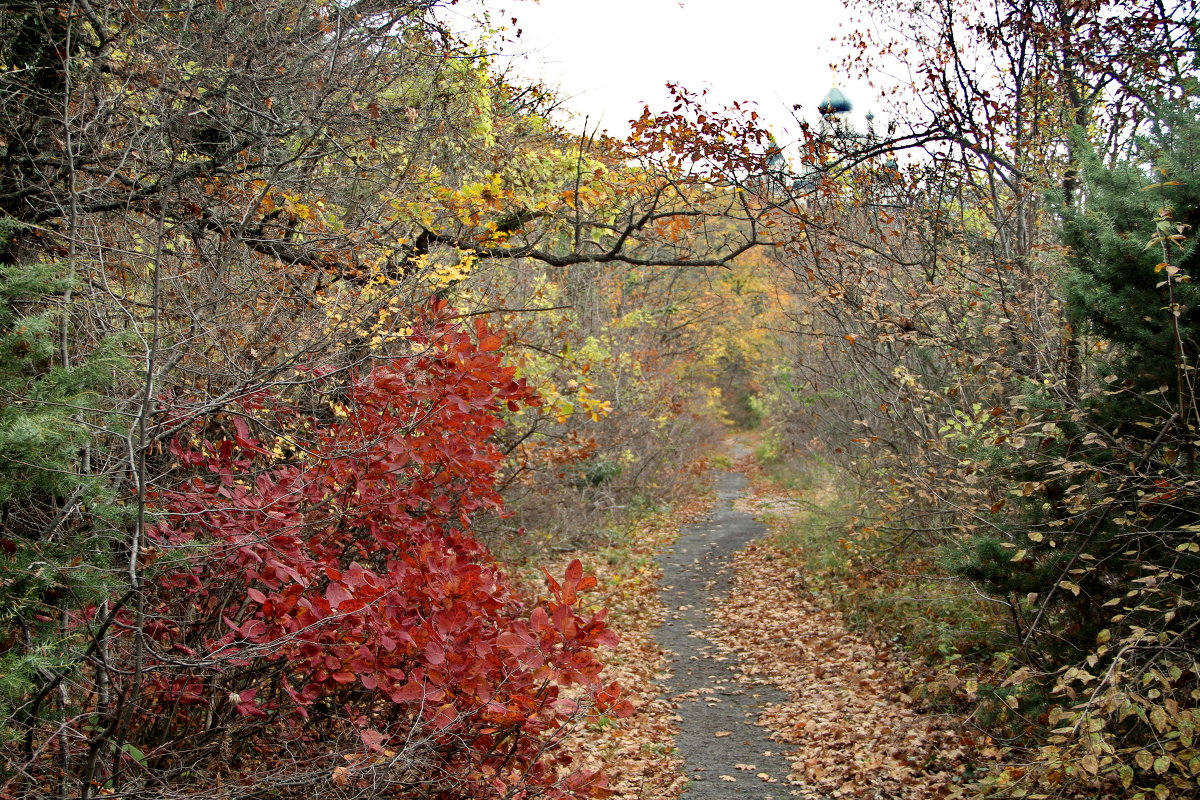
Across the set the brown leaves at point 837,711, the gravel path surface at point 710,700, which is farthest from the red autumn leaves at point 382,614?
the brown leaves at point 837,711

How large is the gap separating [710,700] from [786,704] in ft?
2.59

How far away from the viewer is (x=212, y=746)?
338 cm

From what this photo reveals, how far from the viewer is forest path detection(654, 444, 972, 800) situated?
5883 mm

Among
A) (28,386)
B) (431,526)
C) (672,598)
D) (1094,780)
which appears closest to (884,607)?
(672,598)

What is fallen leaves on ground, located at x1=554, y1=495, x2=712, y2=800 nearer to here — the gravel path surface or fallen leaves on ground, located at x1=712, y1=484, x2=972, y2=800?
the gravel path surface

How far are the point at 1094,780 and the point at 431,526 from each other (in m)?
3.80

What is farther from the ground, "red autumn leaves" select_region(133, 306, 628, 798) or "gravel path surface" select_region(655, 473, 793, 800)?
"red autumn leaves" select_region(133, 306, 628, 798)

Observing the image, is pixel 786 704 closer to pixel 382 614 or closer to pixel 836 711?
pixel 836 711

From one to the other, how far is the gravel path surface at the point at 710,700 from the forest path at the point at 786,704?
0.02 m

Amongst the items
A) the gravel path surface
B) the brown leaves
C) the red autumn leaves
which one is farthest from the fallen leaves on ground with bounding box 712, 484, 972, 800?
the red autumn leaves

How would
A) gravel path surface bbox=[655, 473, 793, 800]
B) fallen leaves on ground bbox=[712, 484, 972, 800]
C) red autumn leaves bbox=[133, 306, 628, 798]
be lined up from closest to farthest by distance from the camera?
1. red autumn leaves bbox=[133, 306, 628, 798]
2. fallen leaves on ground bbox=[712, 484, 972, 800]
3. gravel path surface bbox=[655, 473, 793, 800]

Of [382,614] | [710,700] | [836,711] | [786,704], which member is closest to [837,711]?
[836,711]

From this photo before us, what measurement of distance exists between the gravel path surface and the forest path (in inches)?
0.6

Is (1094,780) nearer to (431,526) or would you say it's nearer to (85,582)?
(431,526)
